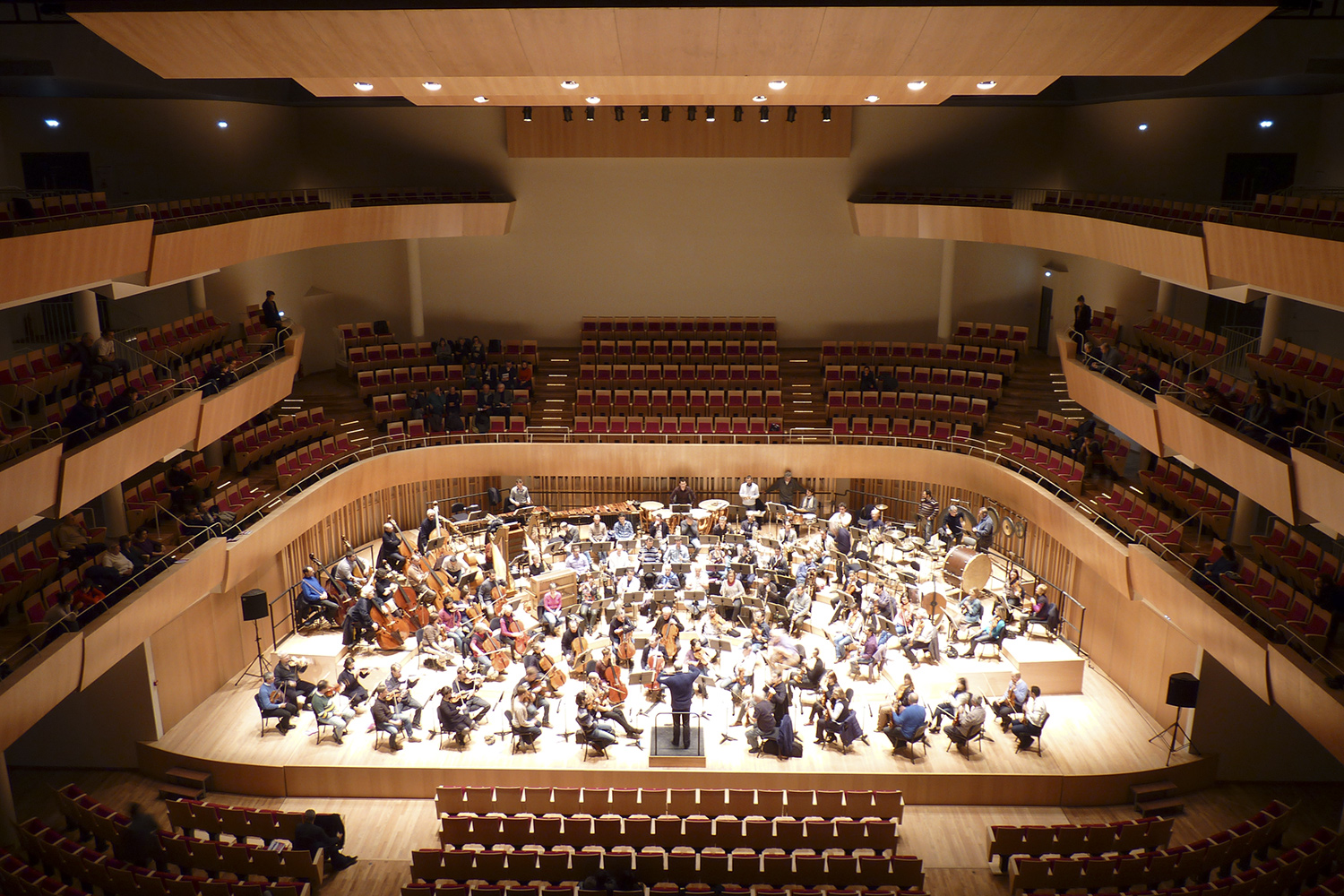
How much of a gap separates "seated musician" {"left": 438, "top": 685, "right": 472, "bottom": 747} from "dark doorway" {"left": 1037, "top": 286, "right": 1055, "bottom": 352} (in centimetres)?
1310

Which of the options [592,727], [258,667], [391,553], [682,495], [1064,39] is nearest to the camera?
[1064,39]

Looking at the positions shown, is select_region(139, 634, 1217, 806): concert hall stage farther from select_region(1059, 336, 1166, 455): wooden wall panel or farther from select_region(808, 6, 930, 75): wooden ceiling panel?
Result: select_region(808, 6, 930, 75): wooden ceiling panel

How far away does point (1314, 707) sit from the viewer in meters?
7.85

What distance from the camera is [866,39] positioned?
8336mm

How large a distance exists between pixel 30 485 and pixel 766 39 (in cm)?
723

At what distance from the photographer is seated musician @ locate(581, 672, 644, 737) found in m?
10.1

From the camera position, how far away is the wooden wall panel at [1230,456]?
8523 millimetres

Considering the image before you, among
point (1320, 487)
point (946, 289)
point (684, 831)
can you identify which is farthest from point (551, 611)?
point (946, 289)

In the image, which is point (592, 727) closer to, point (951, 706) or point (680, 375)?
point (951, 706)

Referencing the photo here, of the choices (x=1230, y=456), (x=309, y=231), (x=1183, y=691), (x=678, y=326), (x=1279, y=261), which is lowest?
(x=1183, y=691)

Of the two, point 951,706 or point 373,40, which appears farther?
point 951,706

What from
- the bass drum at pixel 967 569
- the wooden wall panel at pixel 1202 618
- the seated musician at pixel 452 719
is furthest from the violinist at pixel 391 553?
the wooden wall panel at pixel 1202 618

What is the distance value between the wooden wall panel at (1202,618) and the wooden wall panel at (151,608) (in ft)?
33.1

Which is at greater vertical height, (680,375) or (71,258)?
(71,258)
